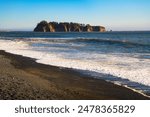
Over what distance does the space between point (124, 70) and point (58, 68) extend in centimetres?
345

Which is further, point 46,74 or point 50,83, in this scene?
point 46,74

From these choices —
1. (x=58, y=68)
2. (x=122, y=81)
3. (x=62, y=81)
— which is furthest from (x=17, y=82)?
(x=58, y=68)

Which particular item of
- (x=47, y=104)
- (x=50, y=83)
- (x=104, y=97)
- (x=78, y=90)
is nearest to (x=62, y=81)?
(x=50, y=83)

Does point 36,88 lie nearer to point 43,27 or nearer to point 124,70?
point 124,70

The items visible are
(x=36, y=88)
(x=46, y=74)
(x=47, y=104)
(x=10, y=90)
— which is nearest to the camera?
(x=47, y=104)

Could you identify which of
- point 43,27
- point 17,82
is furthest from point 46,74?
point 43,27

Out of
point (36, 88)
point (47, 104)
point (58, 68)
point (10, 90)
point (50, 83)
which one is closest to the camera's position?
point (47, 104)

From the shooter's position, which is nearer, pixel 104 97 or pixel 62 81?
pixel 104 97

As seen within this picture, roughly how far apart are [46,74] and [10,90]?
479cm

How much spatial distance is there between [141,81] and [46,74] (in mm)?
4472

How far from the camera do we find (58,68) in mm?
16688

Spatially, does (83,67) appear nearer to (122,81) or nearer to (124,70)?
(124,70)

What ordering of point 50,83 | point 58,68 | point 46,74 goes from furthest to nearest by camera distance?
point 58,68, point 46,74, point 50,83

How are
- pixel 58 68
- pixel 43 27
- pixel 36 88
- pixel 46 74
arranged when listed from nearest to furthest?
pixel 36 88 → pixel 46 74 → pixel 58 68 → pixel 43 27
